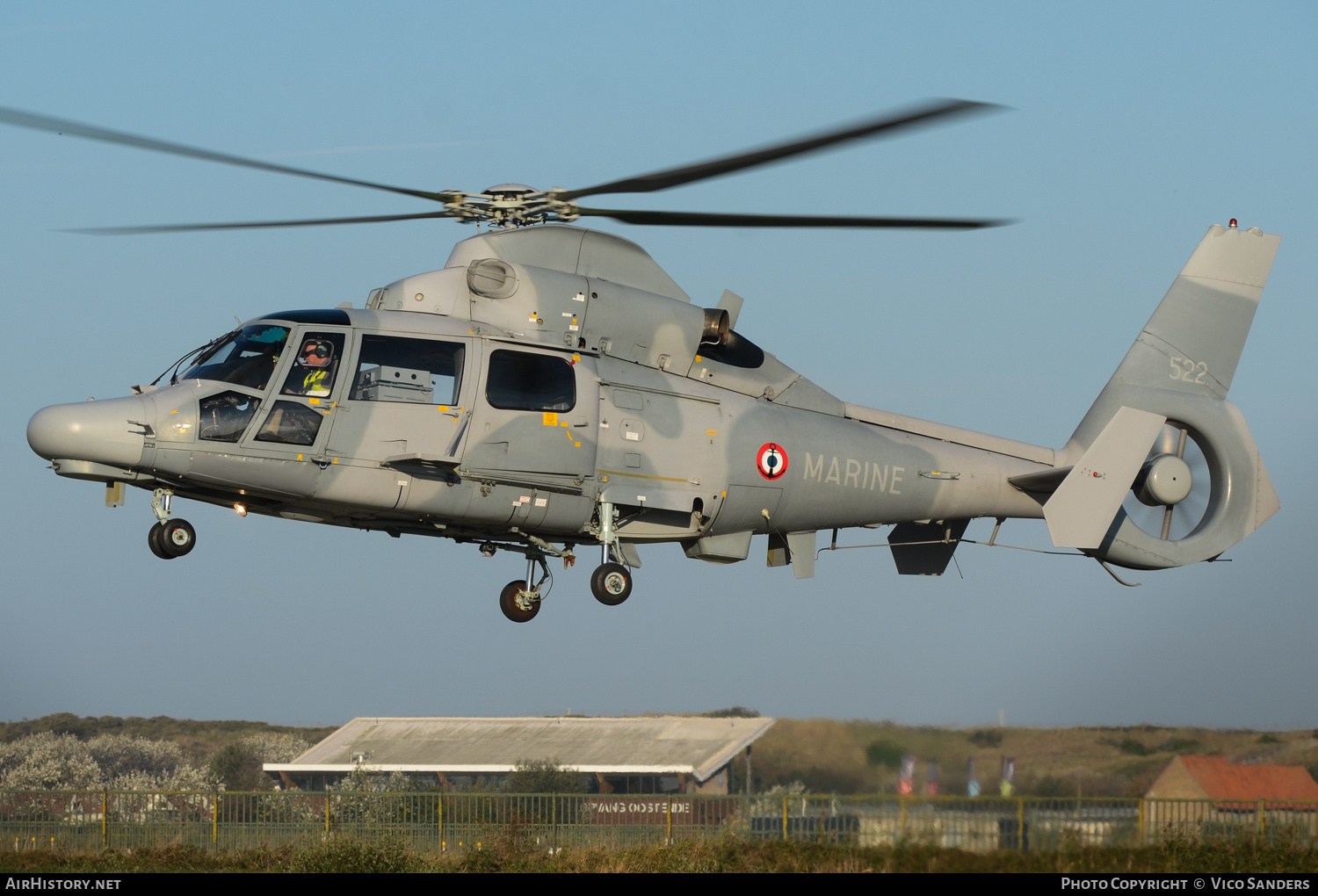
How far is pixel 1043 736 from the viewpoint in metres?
14.4

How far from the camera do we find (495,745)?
27312 mm

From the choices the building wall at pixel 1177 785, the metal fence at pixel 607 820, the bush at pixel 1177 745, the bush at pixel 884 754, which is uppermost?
the bush at pixel 1177 745

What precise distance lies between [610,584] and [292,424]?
3934 mm

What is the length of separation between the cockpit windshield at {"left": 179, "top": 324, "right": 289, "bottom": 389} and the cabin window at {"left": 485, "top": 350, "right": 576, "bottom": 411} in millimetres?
2228

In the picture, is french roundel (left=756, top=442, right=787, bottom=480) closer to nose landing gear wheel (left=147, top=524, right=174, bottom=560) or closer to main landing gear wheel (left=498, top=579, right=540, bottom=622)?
main landing gear wheel (left=498, top=579, right=540, bottom=622)

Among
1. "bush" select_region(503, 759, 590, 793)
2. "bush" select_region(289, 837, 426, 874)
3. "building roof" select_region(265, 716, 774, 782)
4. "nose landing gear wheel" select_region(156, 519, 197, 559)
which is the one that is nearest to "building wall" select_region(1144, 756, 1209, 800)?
"bush" select_region(289, 837, 426, 874)

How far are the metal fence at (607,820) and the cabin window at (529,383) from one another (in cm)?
500

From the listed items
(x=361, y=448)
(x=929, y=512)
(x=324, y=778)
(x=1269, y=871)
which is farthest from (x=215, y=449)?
(x=324, y=778)

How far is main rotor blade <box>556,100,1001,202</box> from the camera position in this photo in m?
11.0

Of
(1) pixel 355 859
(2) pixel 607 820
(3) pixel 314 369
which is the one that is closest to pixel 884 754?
(2) pixel 607 820

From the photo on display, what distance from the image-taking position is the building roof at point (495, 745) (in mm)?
23078

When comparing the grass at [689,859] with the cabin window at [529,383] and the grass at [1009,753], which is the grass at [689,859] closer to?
the grass at [1009,753]

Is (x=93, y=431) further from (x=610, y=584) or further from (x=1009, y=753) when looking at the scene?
(x=1009, y=753)

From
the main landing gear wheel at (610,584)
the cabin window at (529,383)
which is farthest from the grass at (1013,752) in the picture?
the cabin window at (529,383)
